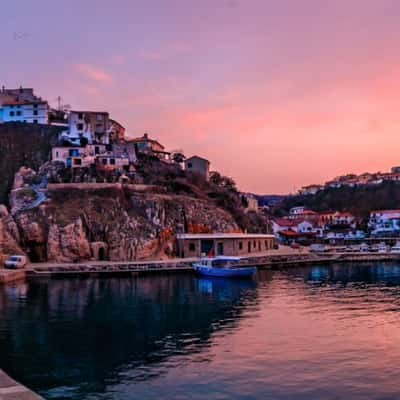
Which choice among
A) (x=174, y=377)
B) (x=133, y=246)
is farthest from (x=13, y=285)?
(x=174, y=377)

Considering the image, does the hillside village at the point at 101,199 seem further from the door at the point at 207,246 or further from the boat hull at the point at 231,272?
the boat hull at the point at 231,272

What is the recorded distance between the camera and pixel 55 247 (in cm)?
7794

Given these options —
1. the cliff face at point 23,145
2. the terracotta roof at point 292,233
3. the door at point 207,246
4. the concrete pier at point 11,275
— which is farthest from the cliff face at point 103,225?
the terracotta roof at point 292,233

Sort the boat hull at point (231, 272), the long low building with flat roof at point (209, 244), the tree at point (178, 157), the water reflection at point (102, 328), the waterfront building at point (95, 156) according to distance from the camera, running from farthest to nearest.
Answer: the tree at point (178, 157), the waterfront building at point (95, 156), the long low building with flat roof at point (209, 244), the boat hull at point (231, 272), the water reflection at point (102, 328)

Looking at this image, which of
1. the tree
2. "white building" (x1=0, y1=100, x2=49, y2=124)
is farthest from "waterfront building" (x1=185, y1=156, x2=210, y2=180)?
"white building" (x1=0, y1=100, x2=49, y2=124)

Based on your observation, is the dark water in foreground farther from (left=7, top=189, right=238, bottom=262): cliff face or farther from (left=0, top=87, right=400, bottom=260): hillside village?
(left=0, top=87, right=400, bottom=260): hillside village

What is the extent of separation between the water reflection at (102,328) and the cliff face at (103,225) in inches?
708

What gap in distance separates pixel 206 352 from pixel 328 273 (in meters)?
49.4

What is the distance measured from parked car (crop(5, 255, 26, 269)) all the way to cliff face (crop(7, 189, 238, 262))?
273 inches

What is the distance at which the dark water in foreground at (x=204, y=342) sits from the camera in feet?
74.3

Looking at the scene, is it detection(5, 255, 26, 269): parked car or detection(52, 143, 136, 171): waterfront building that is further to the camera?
detection(52, 143, 136, 171): waterfront building

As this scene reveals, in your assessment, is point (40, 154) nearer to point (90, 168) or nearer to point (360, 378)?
point (90, 168)

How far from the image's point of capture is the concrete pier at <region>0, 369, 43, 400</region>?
17531 mm

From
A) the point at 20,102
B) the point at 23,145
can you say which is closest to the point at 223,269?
the point at 23,145
